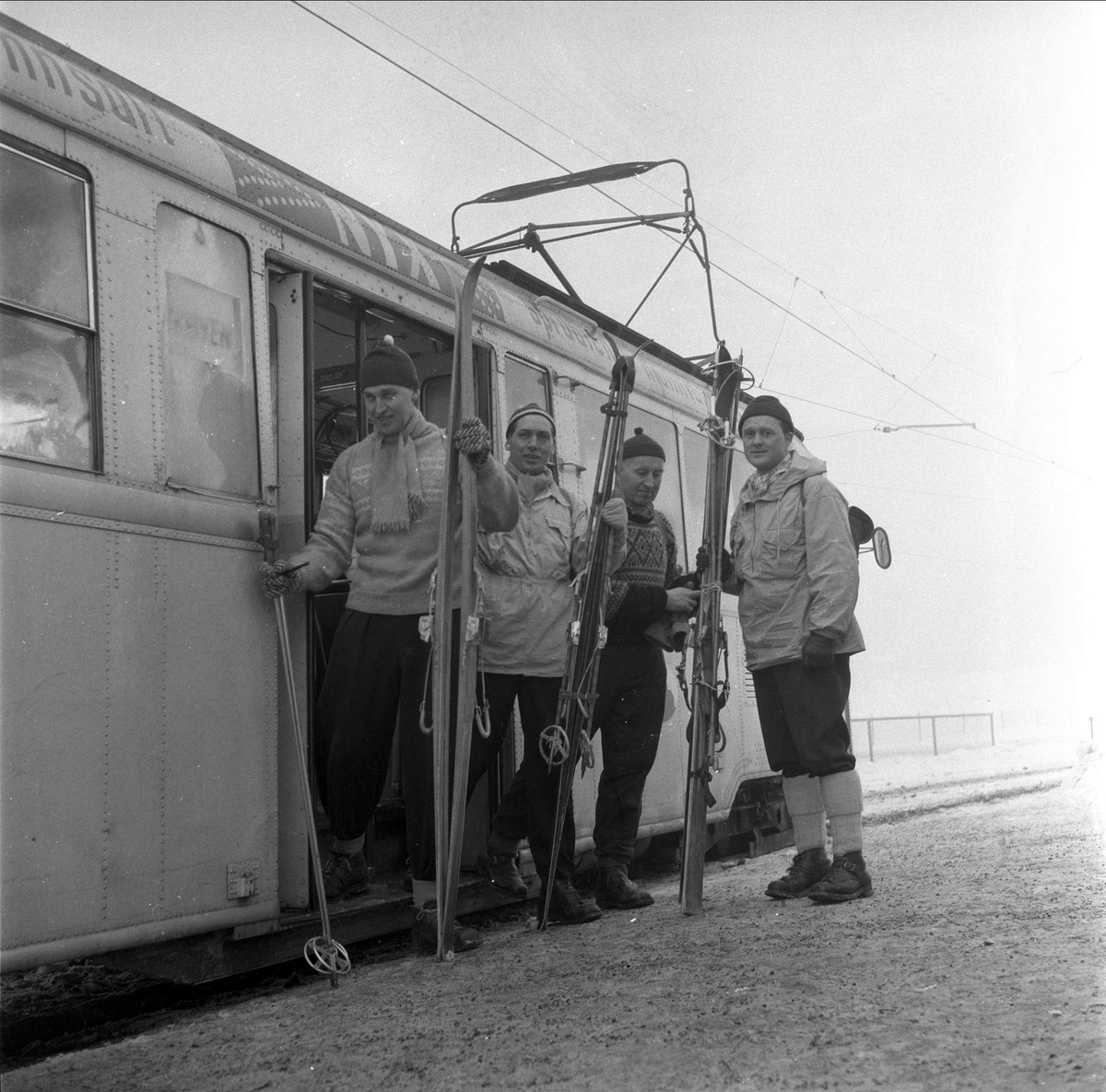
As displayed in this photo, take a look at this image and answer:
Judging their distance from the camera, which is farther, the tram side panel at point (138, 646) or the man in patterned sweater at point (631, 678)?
the man in patterned sweater at point (631, 678)

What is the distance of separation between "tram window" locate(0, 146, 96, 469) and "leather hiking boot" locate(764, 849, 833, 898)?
296cm

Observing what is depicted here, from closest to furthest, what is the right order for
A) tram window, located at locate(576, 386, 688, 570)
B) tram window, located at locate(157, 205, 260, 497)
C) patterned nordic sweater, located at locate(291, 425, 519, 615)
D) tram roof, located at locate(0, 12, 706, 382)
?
1. tram roof, located at locate(0, 12, 706, 382)
2. tram window, located at locate(157, 205, 260, 497)
3. patterned nordic sweater, located at locate(291, 425, 519, 615)
4. tram window, located at locate(576, 386, 688, 570)

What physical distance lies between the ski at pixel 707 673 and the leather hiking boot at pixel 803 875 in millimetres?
338

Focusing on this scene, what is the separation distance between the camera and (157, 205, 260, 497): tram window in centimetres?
371

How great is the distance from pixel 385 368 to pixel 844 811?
2333 mm

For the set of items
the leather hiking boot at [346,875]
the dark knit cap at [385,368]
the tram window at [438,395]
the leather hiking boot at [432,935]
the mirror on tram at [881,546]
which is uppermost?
the tram window at [438,395]

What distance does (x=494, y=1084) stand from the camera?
8.64 ft

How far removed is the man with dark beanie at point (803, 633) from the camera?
15.1 feet

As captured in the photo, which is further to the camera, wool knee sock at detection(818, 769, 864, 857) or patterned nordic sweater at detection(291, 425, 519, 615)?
wool knee sock at detection(818, 769, 864, 857)

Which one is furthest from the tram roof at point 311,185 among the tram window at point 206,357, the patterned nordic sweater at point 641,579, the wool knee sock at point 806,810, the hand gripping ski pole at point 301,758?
the wool knee sock at point 806,810

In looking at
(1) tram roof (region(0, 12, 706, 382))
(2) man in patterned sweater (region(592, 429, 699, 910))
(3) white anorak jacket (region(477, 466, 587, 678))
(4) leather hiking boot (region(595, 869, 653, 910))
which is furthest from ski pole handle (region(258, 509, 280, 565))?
(4) leather hiking boot (region(595, 869, 653, 910))

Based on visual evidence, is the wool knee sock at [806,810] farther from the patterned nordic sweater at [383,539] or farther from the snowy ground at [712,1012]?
the patterned nordic sweater at [383,539]

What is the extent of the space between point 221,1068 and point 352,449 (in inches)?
84.0

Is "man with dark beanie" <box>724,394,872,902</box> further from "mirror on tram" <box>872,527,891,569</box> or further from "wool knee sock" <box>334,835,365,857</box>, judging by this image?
"wool knee sock" <box>334,835,365,857</box>
